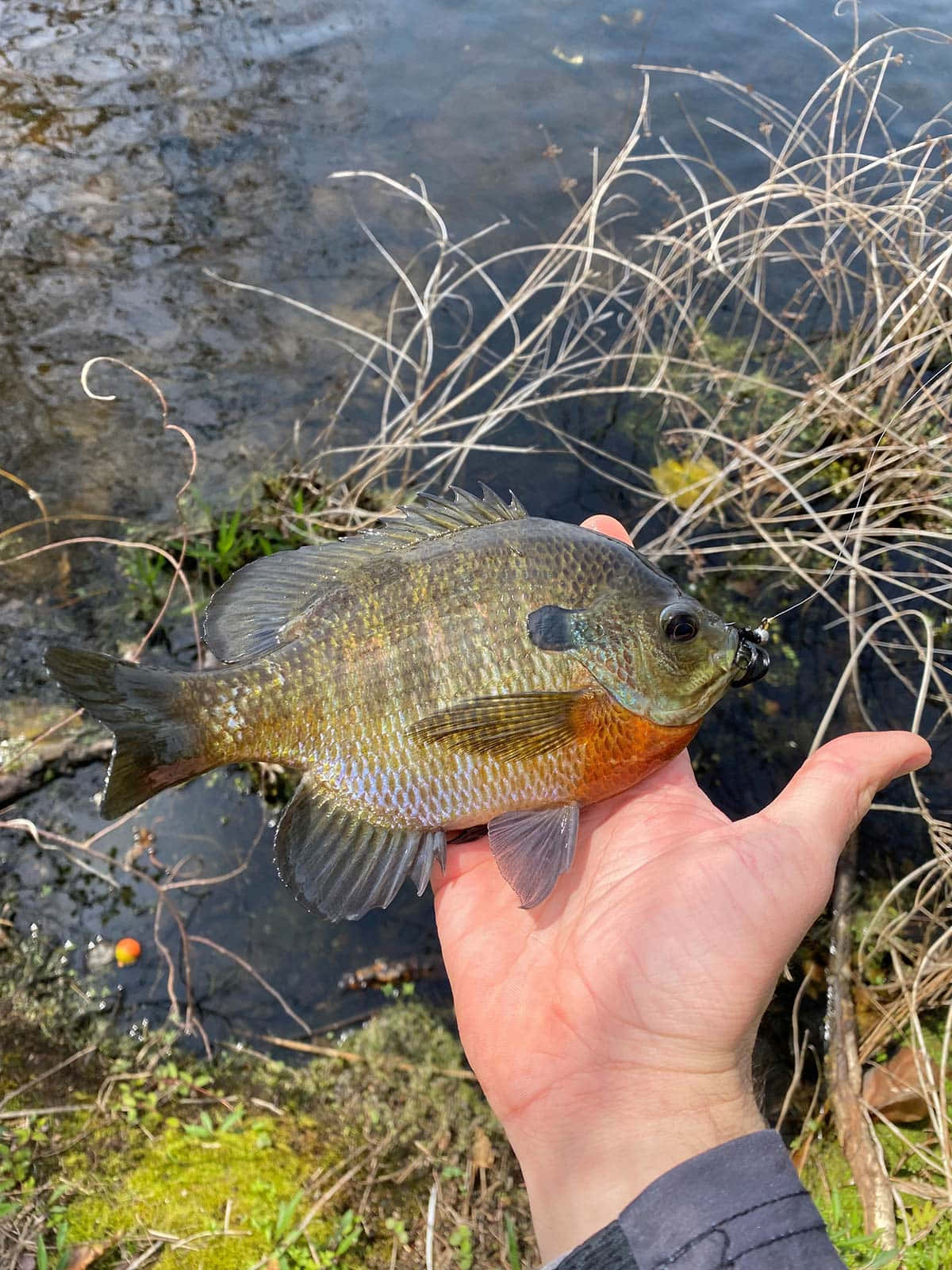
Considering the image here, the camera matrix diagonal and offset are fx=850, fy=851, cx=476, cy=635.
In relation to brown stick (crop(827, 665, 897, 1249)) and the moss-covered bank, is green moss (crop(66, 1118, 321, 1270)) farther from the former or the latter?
brown stick (crop(827, 665, 897, 1249))

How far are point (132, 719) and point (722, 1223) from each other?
5.97ft

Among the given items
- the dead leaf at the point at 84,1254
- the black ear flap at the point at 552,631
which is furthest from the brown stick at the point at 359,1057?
the black ear flap at the point at 552,631

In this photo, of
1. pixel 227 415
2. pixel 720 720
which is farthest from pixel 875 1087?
pixel 227 415

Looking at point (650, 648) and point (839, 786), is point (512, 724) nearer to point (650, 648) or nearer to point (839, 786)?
point (650, 648)

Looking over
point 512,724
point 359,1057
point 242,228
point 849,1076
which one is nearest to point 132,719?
point 512,724

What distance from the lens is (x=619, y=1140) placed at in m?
2.09

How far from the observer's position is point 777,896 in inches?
85.5

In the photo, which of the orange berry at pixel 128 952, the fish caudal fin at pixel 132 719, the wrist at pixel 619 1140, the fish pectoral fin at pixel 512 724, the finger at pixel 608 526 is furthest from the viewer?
the orange berry at pixel 128 952

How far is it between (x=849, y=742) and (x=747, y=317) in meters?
5.40

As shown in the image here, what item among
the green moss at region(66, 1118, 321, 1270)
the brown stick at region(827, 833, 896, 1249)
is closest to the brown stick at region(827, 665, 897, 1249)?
the brown stick at region(827, 833, 896, 1249)

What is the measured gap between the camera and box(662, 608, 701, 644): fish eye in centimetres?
239

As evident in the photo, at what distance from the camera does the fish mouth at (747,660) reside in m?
2.43

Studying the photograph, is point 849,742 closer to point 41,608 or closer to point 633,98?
point 41,608

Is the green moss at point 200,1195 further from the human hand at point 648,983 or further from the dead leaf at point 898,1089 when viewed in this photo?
the dead leaf at point 898,1089
